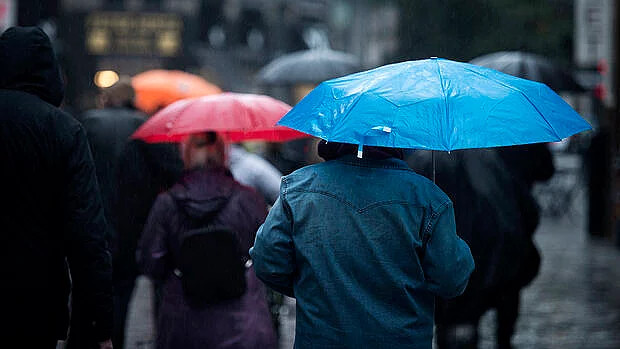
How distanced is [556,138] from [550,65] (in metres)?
4.50

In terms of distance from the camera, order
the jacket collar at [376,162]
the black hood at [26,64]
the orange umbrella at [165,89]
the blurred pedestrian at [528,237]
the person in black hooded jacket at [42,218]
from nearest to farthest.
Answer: the jacket collar at [376,162] → the person in black hooded jacket at [42,218] → the black hood at [26,64] → the blurred pedestrian at [528,237] → the orange umbrella at [165,89]

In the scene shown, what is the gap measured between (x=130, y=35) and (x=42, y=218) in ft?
86.4

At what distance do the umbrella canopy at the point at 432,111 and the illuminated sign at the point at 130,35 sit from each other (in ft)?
85.3

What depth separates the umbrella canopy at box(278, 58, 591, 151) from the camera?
3604 millimetres

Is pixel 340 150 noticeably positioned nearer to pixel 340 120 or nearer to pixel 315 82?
pixel 340 120

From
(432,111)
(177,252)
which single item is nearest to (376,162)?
(432,111)

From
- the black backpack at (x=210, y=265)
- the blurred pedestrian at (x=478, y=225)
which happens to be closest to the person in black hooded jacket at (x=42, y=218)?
the black backpack at (x=210, y=265)

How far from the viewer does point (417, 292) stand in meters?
3.67

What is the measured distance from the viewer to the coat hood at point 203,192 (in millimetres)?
4684

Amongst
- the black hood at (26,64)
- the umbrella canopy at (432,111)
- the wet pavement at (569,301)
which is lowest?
the wet pavement at (569,301)

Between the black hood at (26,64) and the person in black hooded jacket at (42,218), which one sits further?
the black hood at (26,64)

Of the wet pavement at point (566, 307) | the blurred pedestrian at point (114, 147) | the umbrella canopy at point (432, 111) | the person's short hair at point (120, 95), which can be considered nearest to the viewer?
the umbrella canopy at point (432, 111)

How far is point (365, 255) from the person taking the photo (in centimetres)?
362

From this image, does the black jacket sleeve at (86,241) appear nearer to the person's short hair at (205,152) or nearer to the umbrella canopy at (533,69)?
the person's short hair at (205,152)
